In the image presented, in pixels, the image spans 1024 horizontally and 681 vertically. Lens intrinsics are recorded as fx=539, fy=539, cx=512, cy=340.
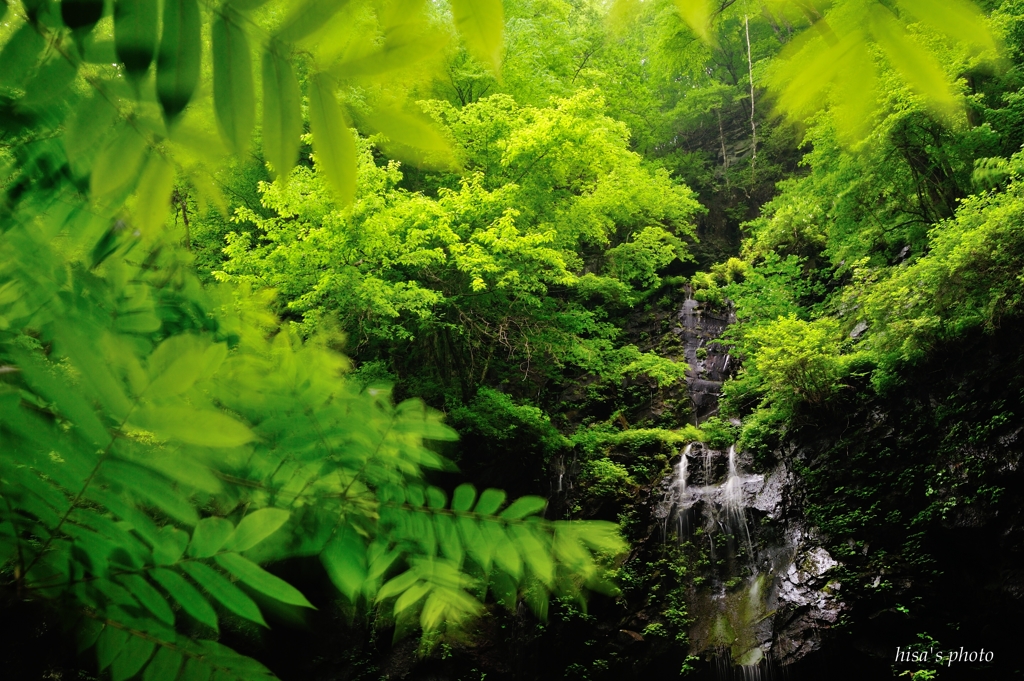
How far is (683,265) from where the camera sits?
12.6 metres

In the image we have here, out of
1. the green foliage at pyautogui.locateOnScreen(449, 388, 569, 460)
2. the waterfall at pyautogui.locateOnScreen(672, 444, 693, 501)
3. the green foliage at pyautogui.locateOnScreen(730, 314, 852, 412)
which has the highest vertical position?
the green foliage at pyautogui.locateOnScreen(730, 314, 852, 412)

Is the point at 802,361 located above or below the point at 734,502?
above

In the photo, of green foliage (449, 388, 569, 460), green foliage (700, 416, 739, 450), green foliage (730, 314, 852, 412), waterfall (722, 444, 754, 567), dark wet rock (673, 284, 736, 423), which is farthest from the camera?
dark wet rock (673, 284, 736, 423)

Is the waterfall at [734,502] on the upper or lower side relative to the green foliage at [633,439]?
lower

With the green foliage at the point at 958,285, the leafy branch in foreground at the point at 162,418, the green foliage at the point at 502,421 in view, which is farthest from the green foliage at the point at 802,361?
the leafy branch in foreground at the point at 162,418

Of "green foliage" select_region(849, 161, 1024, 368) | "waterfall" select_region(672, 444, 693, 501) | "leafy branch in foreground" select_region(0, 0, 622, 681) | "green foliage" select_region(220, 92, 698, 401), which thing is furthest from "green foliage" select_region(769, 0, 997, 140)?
"waterfall" select_region(672, 444, 693, 501)

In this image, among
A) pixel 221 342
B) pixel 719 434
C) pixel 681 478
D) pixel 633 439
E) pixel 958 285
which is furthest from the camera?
pixel 633 439

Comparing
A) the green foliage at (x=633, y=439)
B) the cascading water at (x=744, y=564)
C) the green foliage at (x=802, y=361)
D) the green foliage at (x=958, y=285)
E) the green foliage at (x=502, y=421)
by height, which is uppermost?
the green foliage at (x=958, y=285)

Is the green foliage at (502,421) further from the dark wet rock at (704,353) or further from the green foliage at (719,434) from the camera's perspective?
the dark wet rock at (704,353)

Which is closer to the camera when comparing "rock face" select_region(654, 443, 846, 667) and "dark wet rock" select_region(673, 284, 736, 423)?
"rock face" select_region(654, 443, 846, 667)

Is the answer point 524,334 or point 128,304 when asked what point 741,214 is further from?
point 128,304

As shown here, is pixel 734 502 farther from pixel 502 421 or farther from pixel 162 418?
pixel 162 418

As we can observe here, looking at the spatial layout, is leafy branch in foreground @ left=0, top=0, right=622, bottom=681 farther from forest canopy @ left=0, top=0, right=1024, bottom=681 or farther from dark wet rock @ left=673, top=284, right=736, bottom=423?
dark wet rock @ left=673, top=284, right=736, bottom=423

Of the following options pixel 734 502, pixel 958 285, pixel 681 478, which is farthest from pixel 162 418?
pixel 681 478
